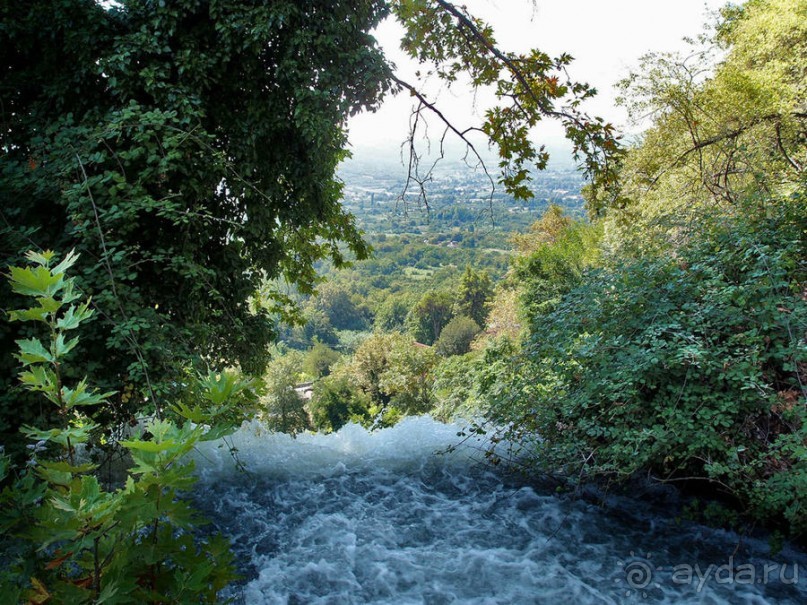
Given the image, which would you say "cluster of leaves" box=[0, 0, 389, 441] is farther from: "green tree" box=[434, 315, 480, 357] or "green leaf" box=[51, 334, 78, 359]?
"green tree" box=[434, 315, 480, 357]

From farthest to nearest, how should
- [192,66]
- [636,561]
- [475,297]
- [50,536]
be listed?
[475,297], [192,66], [636,561], [50,536]

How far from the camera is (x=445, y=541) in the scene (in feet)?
13.8

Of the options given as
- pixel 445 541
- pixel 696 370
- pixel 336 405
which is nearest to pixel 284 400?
pixel 336 405

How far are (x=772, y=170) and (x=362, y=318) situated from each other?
63.7 m

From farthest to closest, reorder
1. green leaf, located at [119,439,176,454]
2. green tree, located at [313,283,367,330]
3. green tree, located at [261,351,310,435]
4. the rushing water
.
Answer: green tree, located at [313,283,367,330], green tree, located at [261,351,310,435], the rushing water, green leaf, located at [119,439,176,454]

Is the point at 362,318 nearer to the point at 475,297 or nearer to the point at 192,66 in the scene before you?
the point at 475,297

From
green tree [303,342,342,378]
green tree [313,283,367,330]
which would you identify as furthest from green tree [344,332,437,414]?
green tree [313,283,367,330]

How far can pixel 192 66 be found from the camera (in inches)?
167

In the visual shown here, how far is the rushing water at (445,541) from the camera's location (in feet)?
11.8

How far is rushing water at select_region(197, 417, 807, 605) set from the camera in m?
3.59

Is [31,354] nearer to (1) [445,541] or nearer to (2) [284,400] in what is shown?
(1) [445,541]

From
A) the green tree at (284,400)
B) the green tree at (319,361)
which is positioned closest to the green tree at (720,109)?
the green tree at (284,400)

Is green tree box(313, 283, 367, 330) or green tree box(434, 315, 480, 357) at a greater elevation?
green tree box(434, 315, 480, 357)

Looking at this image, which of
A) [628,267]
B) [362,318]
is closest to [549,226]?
[628,267]
